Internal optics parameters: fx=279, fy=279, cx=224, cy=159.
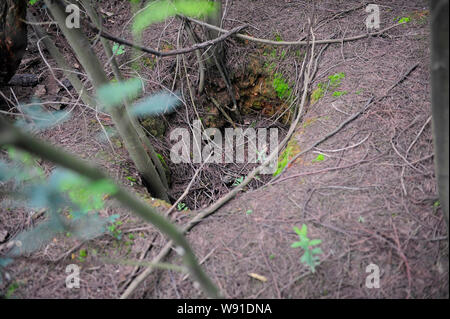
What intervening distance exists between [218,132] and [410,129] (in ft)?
7.94

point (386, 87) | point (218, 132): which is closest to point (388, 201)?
point (386, 87)

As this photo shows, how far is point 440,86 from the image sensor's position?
1.34 meters

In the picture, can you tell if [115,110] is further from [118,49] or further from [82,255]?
[118,49]

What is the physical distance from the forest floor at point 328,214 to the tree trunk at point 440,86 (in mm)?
434

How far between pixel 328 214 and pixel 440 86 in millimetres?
1065

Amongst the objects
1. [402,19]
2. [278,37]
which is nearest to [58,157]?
[278,37]

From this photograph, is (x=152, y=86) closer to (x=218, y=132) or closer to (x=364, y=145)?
(x=218, y=132)

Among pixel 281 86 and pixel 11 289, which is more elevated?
pixel 281 86

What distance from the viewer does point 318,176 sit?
230cm

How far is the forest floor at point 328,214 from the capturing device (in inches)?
70.3

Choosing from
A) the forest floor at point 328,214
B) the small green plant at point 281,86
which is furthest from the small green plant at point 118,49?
the small green plant at point 281,86

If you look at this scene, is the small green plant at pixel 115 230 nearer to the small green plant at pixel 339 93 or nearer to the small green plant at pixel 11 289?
the small green plant at pixel 11 289

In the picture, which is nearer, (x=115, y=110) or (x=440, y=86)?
(x=440, y=86)

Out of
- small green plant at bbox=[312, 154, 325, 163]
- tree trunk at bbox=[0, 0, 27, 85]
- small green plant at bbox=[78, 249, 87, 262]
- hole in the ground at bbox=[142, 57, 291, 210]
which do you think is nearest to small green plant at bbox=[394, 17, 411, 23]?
hole in the ground at bbox=[142, 57, 291, 210]
